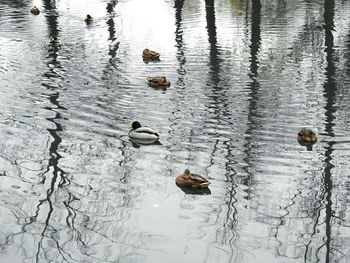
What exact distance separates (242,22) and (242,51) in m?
6.34

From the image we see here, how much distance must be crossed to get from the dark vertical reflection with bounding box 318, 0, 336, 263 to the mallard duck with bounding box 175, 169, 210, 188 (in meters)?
2.61

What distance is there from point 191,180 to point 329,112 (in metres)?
6.77

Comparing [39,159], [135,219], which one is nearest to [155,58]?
[39,159]

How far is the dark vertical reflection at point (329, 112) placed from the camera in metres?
11.4

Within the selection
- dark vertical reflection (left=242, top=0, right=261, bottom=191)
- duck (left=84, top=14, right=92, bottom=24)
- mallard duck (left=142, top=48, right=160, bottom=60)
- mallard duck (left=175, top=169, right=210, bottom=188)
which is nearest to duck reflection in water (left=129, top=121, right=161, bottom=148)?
dark vertical reflection (left=242, top=0, right=261, bottom=191)

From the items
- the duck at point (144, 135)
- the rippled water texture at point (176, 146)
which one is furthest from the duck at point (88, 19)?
the duck at point (144, 135)

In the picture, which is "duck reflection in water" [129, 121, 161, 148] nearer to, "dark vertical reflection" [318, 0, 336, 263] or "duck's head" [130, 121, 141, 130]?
"duck's head" [130, 121, 141, 130]

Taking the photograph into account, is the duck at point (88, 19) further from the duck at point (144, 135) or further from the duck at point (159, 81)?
the duck at point (144, 135)

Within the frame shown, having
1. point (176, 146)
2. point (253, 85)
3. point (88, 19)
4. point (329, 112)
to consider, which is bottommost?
point (329, 112)

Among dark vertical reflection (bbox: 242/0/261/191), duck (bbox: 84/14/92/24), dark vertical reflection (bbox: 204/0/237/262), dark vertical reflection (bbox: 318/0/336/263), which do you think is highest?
duck (bbox: 84/14/92/24)

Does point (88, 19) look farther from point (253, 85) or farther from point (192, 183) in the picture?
point (192, 183)

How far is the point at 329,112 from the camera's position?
1742 cm

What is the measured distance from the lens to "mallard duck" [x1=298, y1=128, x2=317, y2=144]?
1482 cm

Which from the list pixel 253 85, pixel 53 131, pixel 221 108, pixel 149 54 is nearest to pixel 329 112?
pixel 221 108
